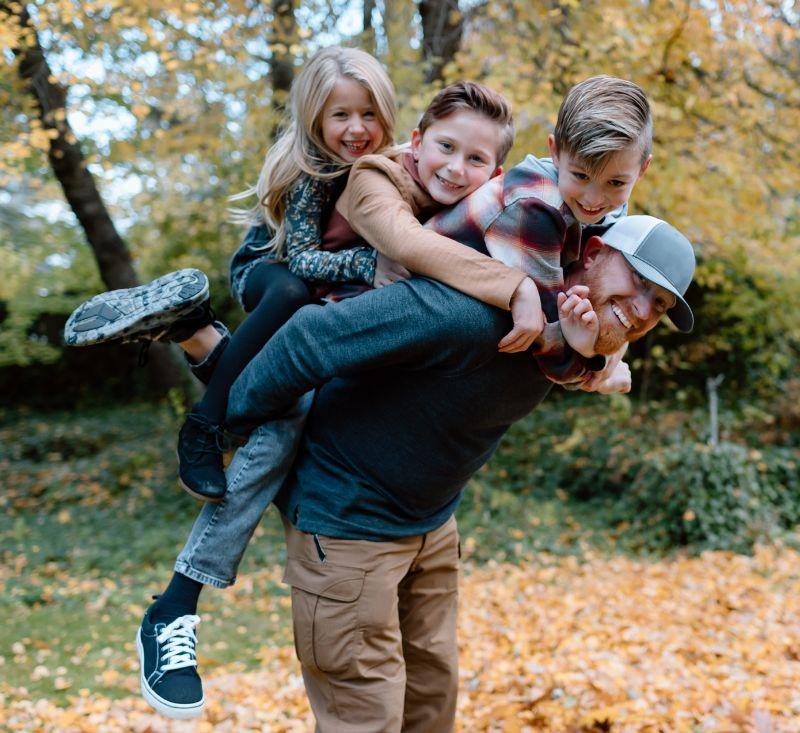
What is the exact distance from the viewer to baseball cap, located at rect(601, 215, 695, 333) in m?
1.54

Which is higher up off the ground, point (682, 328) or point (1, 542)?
point (682, 328)

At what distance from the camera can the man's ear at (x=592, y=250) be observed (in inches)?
65.1

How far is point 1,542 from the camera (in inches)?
288

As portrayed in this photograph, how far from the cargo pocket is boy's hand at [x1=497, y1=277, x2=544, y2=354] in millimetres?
662

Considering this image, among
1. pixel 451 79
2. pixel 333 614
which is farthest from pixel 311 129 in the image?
pixel 451 79

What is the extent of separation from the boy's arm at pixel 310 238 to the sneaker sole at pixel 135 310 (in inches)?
9.6

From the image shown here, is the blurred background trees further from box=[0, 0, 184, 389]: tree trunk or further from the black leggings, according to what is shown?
the black leggings

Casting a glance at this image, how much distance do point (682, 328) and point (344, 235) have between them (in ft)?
2.79

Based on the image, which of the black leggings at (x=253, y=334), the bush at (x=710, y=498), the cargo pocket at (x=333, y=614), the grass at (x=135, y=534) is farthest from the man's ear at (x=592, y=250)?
the bush at (x=710, y=498)

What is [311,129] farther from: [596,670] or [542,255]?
[596,670]

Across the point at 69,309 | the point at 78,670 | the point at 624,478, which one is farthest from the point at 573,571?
the point at 69,309

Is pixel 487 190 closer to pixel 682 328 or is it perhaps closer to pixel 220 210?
pixel 682 328

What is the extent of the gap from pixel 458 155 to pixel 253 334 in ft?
2.19

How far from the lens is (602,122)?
1496 mm
